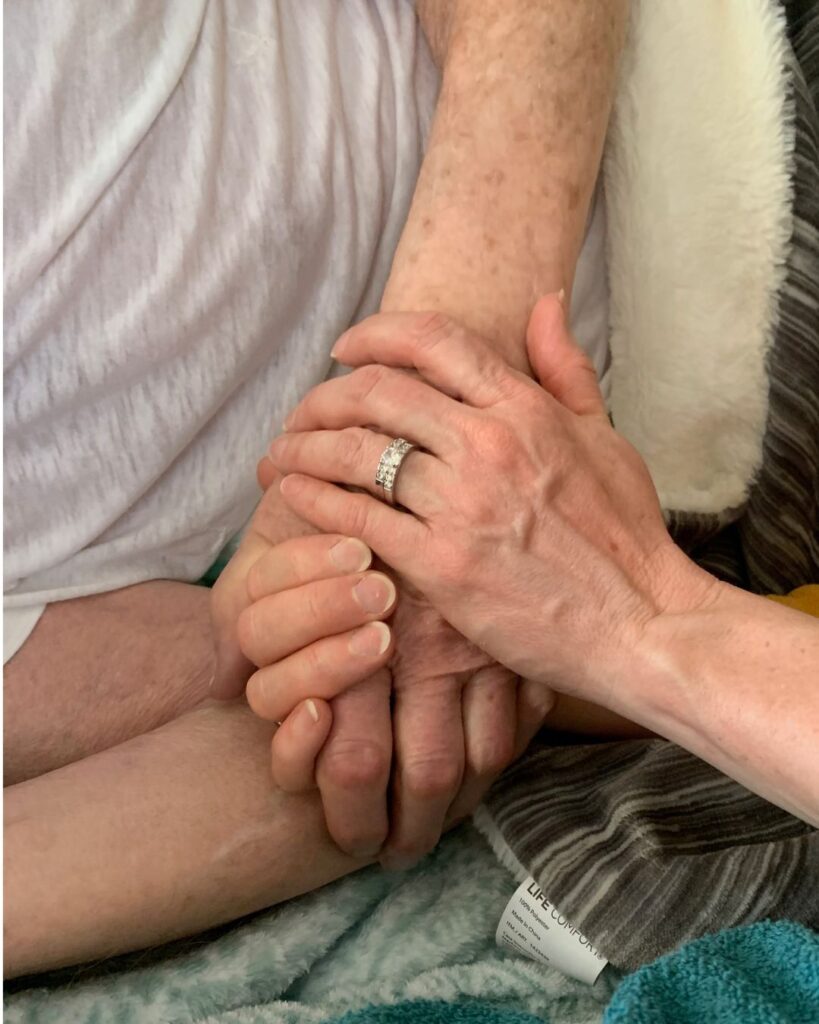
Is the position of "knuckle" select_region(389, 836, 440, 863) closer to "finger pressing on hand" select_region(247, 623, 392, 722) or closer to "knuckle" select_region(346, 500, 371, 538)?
"finger pressing on hand" select_region(247, 623, 392, 722)

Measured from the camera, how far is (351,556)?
839mm

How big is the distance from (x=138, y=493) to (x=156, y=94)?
1.09 ft

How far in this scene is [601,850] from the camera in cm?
88

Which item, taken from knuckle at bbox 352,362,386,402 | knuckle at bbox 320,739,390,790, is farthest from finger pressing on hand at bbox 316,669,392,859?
knuckle at bbox 352,362,386,402

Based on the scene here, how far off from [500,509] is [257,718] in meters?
0.29

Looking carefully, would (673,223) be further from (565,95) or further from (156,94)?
(156,94)

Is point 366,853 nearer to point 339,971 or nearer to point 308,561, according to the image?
point 339,971

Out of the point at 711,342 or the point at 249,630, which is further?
the point at 711,342

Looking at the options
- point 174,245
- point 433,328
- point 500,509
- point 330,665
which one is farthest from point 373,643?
point 174,245

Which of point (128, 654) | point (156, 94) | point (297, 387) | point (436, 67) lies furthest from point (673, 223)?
point (128, 654)

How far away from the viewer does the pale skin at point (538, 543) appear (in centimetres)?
79

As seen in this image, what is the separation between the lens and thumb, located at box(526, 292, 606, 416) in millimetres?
917

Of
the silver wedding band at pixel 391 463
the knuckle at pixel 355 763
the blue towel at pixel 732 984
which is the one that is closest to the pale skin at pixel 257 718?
the knuckle at pixel 355 763

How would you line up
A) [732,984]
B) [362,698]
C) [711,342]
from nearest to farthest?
[732,984], [362,698], [711,342]
